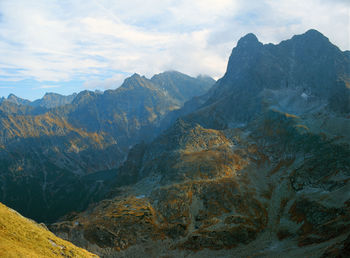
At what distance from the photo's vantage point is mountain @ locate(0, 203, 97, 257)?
51181 mm

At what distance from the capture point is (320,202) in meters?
120

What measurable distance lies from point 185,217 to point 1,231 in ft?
307

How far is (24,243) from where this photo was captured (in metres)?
58.2

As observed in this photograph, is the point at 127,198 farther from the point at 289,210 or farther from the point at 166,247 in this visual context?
the point at 289,210

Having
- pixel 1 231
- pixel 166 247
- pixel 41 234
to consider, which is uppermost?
pixel 1 231

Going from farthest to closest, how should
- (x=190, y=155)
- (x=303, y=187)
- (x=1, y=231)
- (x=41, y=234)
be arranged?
1. (x=190, y=155)
2. (x=303, y=187)
3. (x=41, y=234)
4. (x=1, y=231)

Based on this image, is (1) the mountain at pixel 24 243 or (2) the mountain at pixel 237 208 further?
(2) the mountain at pixel 237 208

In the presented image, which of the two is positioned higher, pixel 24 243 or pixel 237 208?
pixel 24 243

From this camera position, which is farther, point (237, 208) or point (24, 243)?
point (237, 208)

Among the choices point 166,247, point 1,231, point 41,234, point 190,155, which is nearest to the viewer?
point 1,231

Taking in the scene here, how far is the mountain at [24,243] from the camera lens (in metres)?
51.2

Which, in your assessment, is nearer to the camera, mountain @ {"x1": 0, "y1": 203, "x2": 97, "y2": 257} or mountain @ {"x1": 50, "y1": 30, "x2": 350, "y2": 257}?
mountain @ {"x1": 0, "y1": 203, "x2": 97, "y2": 257}

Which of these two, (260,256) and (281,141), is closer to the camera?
(260,256)

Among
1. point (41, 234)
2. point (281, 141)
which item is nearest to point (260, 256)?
point (41, 234)
